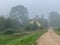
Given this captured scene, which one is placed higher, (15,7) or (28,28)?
(15,7)

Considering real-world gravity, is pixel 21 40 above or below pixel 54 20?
above

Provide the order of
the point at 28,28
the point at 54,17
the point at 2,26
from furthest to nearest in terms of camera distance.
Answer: the point at 54,17 → the point at 28,28 → the point at 2,26

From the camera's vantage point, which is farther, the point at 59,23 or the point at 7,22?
the point at 59,23

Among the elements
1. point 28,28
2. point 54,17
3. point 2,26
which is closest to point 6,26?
point 2,26

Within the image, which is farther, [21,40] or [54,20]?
[54,20]

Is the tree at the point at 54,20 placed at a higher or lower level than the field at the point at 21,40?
lower

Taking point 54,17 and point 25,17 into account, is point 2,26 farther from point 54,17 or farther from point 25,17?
point 54,17

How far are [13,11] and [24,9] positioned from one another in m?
7.10

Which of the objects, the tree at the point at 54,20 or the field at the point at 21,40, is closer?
the field at the point at 21,40

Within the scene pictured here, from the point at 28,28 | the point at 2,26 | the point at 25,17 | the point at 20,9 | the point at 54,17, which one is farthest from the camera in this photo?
the point at 54,17

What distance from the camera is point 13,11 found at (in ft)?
328

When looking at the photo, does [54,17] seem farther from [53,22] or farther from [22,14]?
[22,14]

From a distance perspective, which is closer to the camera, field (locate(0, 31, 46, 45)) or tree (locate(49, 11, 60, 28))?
field (locate(0, 31, 46, 45))

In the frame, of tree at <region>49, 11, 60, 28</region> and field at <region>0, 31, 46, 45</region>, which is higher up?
field at <region>0, 31, 46, 45</region>
